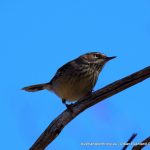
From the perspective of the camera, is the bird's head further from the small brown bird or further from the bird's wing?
the bird's wing

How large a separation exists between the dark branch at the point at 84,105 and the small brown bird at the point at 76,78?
6.77 ft

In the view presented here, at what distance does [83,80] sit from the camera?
7688 millimetres

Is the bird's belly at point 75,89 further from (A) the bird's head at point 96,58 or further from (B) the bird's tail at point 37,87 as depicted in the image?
(B) the bird's tail at point 37,87

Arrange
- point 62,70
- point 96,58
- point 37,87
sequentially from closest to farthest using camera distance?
point 96,58, point 62,70, point 37,87

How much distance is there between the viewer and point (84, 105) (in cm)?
542

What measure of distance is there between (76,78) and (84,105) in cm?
240

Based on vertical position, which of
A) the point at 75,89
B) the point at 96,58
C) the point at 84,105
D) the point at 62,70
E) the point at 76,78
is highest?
the point at 62,70

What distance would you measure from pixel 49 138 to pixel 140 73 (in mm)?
1274

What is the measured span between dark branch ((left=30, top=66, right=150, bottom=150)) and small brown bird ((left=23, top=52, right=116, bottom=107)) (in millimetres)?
2063

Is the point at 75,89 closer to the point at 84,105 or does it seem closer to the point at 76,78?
the point at 76,78

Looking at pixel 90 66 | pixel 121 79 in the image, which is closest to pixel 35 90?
pixel 90 66

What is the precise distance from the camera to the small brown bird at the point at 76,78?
7577 mm

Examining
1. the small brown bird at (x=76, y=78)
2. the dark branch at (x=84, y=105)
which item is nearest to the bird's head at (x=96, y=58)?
the small brown bird at (x=76, y=78)

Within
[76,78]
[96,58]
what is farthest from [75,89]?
[96,58]
